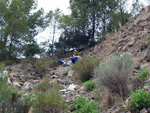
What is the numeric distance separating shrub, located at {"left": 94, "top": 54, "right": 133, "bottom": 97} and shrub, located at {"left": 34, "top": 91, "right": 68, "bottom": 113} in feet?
4.24

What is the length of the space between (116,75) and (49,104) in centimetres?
179

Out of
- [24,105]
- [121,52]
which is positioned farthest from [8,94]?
[121,52]

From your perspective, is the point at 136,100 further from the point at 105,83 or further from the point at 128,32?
the point at 128,32

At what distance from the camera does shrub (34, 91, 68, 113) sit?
3.93 meters

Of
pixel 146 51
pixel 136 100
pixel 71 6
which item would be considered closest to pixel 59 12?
pixel 71 6

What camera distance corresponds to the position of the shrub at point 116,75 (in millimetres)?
4462

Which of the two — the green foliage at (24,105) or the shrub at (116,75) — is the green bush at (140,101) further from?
the green foliage at (24,105)

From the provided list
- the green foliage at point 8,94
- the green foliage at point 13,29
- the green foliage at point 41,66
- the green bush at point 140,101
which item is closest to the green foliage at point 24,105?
the green foliage at point 8,94

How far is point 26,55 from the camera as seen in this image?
47.4ft

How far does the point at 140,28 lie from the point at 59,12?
396 inches

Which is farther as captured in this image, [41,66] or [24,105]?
[41,66]

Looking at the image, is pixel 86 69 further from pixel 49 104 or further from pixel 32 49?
pixel 32 49

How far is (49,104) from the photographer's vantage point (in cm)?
395

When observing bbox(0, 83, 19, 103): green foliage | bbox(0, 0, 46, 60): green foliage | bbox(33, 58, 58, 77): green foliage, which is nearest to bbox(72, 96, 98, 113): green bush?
bbox(0, 83, 19, 103): green foliage
